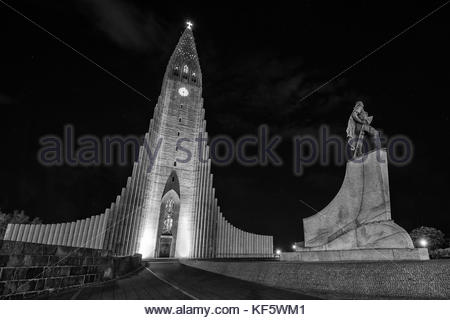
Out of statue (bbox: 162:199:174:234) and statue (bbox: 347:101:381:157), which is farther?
statue (bbox: 162:199:174:234)

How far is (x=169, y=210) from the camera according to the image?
25.6m

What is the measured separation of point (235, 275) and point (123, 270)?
459 centimetres

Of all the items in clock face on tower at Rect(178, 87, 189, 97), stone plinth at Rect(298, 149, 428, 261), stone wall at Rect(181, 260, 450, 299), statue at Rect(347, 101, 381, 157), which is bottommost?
stone wall at Rect(181, 260, 450, 299)

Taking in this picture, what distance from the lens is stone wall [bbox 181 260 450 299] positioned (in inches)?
160

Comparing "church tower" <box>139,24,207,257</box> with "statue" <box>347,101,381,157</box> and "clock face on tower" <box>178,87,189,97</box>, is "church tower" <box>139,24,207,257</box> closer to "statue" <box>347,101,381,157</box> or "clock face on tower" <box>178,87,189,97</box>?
"clock face on tower" <box>178,87,189,97</box>

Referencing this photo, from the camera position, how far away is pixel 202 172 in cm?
2692

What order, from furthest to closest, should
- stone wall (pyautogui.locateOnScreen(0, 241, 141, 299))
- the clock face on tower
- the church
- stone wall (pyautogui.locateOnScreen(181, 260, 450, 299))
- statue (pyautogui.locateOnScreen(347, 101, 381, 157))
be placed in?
the clock face on tower → the church → statue (pyautogui.locateOnScreen(347, 101, 381, 157)) → stone wall (pyautogui.locateOnScreen(181, 260, 450, 299)) → stone wall (pyautogui.locateOnScreen(0, 241, 141, 299))

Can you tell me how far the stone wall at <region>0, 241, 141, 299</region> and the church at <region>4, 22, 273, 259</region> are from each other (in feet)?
57.1

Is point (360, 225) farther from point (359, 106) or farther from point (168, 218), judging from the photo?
point (168, 218)

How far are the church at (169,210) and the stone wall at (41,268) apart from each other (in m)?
17.4

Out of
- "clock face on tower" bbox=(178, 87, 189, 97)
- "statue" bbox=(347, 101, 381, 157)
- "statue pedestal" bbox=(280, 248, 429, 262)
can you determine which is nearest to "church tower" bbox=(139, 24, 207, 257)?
"clock face on tower" bbox=(178, 87, 189, 97)
